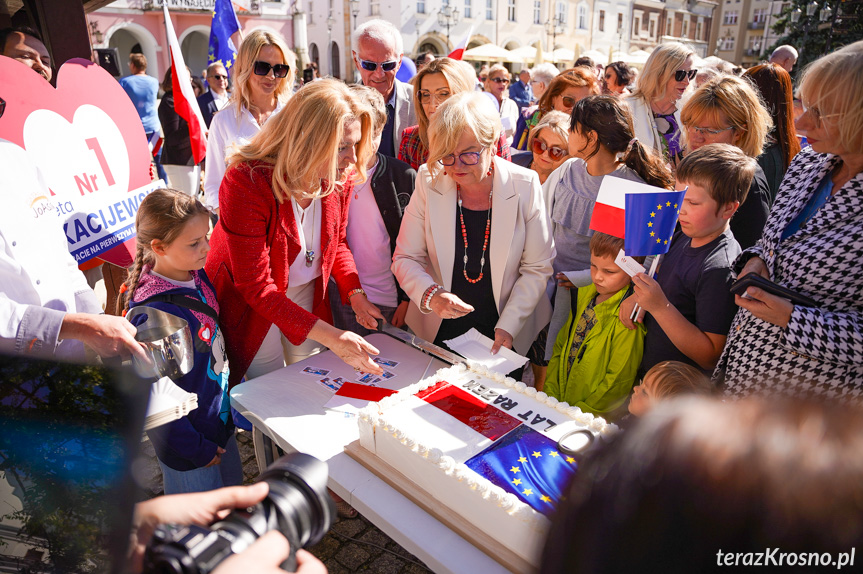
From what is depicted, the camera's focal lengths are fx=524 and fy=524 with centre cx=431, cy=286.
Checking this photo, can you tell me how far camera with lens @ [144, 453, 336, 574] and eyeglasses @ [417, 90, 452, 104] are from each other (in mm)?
2379

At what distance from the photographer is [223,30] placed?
484 cm

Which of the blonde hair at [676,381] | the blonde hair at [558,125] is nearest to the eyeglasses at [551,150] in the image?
the blonde hair at [558,125]

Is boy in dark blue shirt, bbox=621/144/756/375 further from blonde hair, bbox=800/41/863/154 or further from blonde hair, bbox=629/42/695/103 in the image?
blonde hair, bbox=629/42/695/103

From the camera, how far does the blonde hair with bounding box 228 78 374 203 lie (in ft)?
6.33

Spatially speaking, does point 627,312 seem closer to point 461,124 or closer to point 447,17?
point 461,124

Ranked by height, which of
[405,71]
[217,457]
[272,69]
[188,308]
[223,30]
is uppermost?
[223,30]

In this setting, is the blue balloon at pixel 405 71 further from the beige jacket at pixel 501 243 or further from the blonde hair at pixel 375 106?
the beige jacket at pixel 501 243

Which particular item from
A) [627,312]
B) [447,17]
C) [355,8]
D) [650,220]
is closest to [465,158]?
[650,220]

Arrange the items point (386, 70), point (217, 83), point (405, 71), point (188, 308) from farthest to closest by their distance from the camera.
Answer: point (217, 83)
point (405, 71)
point (386, 70)
point (188, 308)

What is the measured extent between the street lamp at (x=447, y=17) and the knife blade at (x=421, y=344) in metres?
34.8

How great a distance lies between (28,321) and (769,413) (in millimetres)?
1896

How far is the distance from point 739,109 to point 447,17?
34912 millimetres

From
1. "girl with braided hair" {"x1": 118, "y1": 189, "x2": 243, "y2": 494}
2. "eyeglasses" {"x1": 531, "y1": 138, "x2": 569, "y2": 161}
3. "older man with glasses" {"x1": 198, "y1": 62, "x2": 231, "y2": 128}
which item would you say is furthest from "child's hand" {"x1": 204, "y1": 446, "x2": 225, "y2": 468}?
"older man with glasses" {"x1": 198, "y1": 62, "x2": 231, "y2": 128}

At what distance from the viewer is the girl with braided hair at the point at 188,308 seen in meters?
1.85
